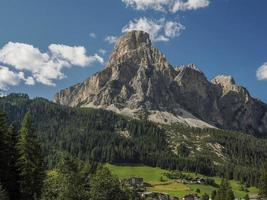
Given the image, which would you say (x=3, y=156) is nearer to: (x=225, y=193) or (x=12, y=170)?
(x=12, y=170)

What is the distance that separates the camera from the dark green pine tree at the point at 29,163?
207ft

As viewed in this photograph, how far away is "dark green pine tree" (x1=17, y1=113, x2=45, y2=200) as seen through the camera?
63094mm

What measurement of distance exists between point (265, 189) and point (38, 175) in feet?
273

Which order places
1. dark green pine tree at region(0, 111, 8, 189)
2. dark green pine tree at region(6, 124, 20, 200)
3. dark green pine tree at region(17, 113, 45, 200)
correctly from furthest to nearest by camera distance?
dark green pine tree at region(17, 113, 45, 200) < dark green pine tree at region(6, 124, 20, 200) < dark green pine tree at region(0, 111, 8, 189)

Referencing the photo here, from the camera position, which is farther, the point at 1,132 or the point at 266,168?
the point at 266,168

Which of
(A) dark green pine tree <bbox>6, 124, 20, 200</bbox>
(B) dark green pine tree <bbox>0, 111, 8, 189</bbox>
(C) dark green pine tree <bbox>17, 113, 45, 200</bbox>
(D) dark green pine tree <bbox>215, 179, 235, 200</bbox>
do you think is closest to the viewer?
(B) dark green pine tree <bbox>0, 111, 8, 189</bbox>

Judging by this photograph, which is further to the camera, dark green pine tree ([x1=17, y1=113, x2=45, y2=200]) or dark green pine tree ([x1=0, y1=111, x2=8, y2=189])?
dark green pine tree ([x1=17, y1=113, x2=45, y2=200])

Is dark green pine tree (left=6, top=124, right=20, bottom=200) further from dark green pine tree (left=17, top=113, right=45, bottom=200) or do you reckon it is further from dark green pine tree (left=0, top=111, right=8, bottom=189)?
dark green pine tree (left=0, top=111, right=8, bottom=189)

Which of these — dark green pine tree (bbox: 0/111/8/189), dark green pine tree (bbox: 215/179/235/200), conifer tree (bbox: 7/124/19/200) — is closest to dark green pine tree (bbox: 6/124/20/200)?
conifer tree (bbox: 7/124/19/200)

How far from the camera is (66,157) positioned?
6656 cm

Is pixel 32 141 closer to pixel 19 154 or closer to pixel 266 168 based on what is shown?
pixel 19 154

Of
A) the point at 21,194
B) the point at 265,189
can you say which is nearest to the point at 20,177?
the point at 21,194

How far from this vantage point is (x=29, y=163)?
64000 mm

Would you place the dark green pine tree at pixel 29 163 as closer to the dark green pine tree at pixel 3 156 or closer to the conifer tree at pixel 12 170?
the conifer tree at pixel 12 170
